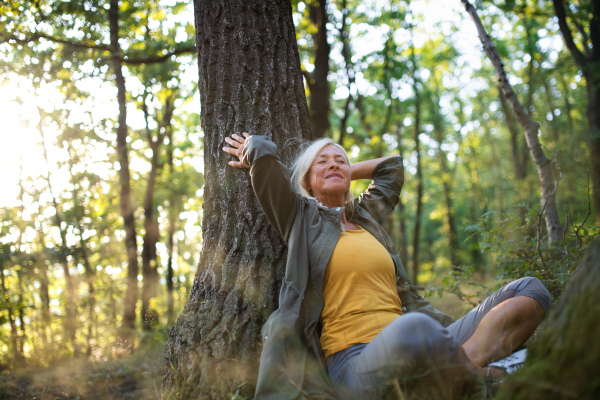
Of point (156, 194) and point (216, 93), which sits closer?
point (216, 93)

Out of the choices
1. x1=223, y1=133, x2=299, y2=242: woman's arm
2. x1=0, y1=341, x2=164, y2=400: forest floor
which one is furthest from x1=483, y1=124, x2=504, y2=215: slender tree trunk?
x1=223, y1=133, x2=299, y2=242: woman's arm

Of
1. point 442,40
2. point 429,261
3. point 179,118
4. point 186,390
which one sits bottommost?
point 429,261

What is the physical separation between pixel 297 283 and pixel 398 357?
78 cm

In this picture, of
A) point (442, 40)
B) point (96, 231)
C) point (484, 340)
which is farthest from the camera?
point (442, 40)

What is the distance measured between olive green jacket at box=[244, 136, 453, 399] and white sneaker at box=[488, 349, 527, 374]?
1.91ft

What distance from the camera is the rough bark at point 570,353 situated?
128 cm

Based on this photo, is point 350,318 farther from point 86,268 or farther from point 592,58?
point 592,58

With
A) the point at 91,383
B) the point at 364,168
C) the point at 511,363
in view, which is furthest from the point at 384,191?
the point at 91,383

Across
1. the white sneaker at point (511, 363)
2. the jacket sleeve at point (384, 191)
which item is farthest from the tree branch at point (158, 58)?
the white sneaker at point (511, 363)

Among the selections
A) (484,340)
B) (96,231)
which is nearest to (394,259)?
(484,340)

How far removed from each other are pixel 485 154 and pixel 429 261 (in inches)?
383

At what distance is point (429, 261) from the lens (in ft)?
103

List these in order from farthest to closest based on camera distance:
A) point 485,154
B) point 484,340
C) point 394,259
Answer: point 485,154 < point 394,259 < point 484,340

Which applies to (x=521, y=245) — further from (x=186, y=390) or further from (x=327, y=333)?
(x=186, y=390)
